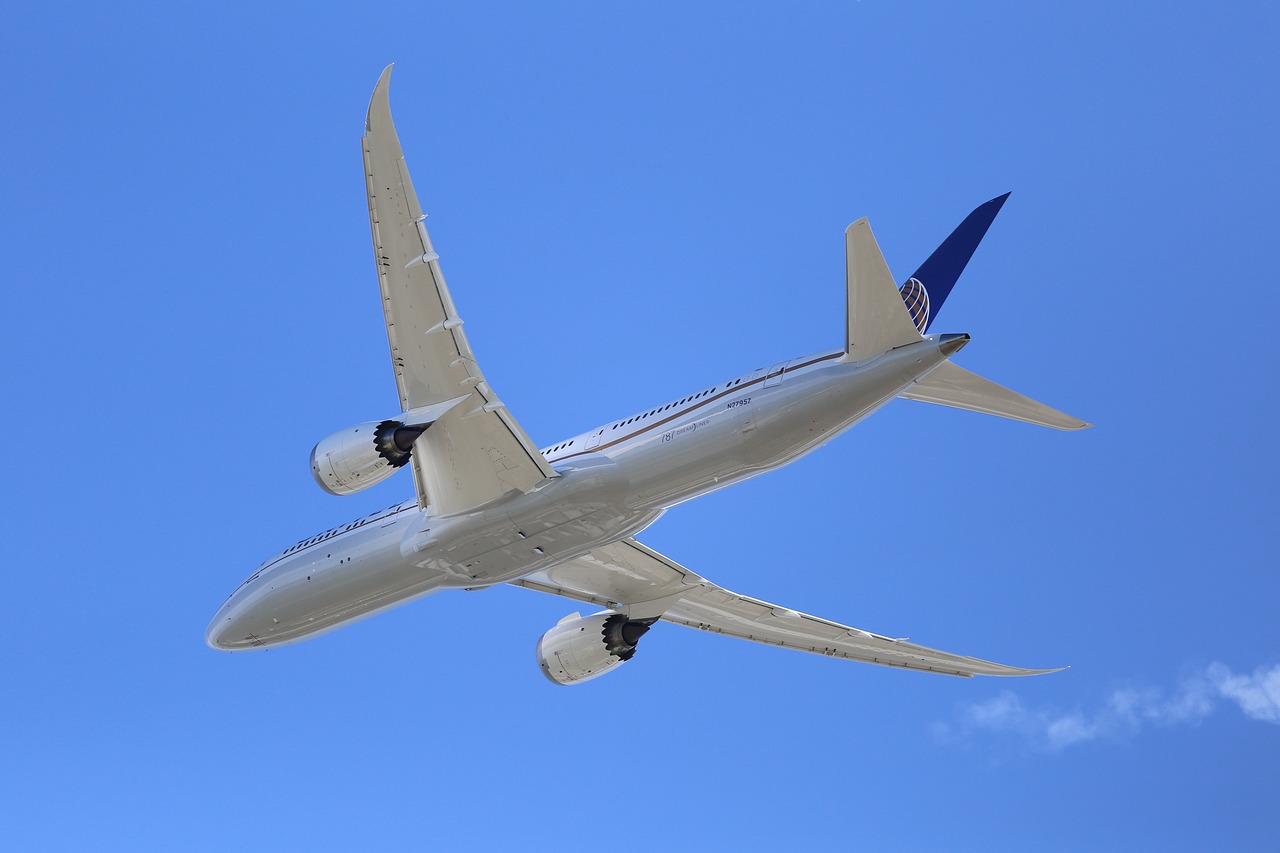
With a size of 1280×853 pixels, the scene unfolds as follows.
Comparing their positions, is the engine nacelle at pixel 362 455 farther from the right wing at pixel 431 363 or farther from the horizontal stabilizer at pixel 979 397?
the horizontal stabilizer at pixel 979 397

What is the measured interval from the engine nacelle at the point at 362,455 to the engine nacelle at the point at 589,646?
796 cm

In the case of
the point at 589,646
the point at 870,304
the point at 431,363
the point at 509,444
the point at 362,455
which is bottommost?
the point at 589,646

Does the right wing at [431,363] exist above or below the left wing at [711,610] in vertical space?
above

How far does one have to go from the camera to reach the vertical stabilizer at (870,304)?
2216cm

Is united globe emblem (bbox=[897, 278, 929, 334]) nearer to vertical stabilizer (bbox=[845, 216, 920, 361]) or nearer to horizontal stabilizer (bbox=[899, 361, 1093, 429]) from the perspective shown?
horizontal stabilizer (bbox=[899, 361, 1093, 429])

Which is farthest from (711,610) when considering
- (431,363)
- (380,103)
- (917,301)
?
(380,103)

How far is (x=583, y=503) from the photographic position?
83.4ft

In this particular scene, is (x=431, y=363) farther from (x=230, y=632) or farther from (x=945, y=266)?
(x=945, y=266)

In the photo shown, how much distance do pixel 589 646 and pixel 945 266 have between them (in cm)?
1134

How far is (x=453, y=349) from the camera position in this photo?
2400 cm

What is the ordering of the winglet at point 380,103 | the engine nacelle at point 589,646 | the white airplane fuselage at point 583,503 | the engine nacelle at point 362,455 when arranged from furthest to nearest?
the engine nacelle at point 589,646 < the engine nacelle at point 362,455 < the white airplane fuselage at point 583,503 < the winglet at point 380,103

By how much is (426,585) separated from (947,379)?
10588 mm

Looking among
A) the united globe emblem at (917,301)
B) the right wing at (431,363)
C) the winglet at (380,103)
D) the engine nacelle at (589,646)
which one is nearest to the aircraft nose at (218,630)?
the right wing at (431,363)

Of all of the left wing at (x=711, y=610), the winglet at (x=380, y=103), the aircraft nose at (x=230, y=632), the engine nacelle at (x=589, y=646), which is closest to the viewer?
the winglet at (x=380, y=103)
